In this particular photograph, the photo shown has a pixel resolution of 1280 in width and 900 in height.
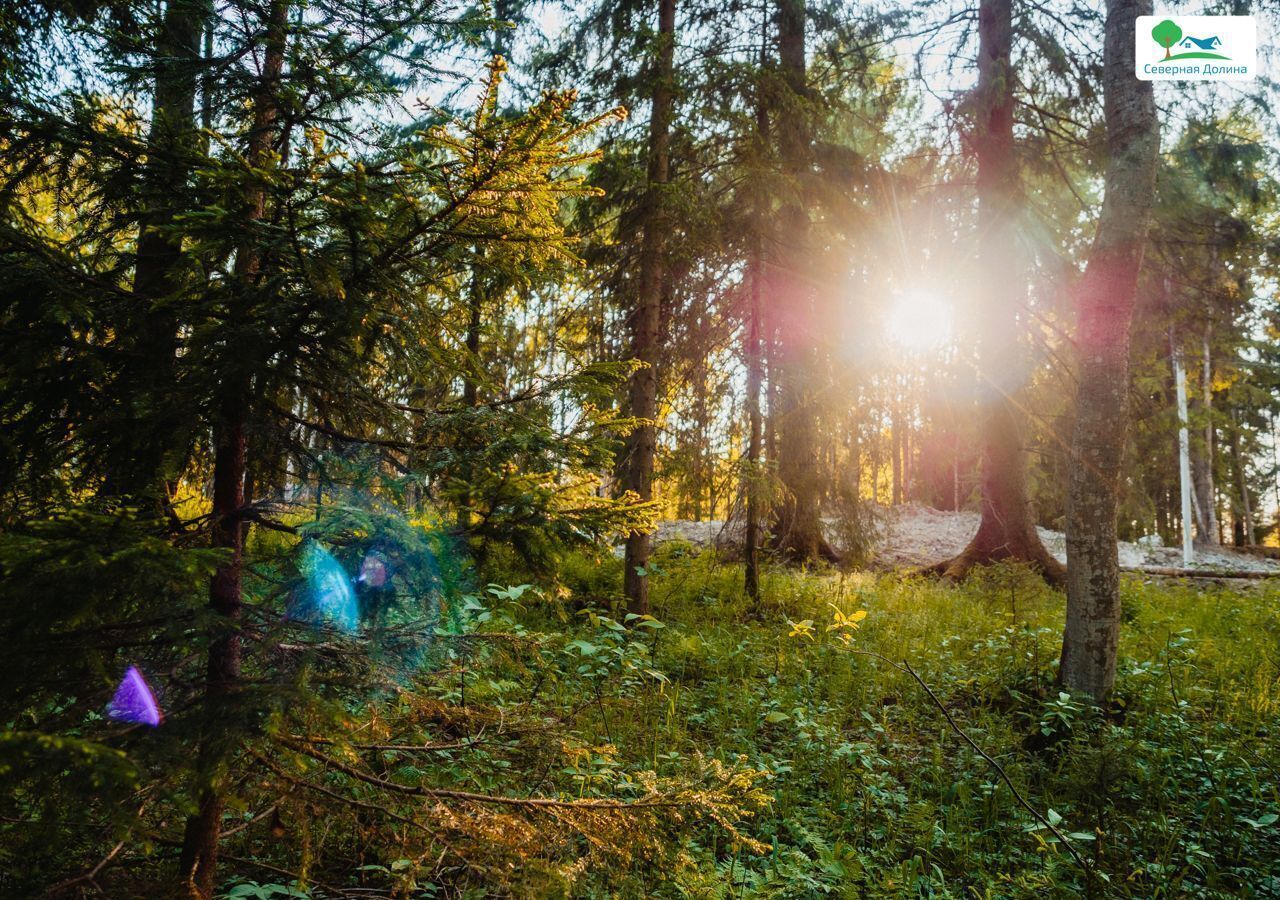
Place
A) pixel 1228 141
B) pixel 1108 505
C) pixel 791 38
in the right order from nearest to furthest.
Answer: pixel 1108 505, pixel 1228 141, pixel 791 38

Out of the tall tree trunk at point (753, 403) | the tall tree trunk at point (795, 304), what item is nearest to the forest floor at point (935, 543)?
the tall tree trunk at point (753, 403)

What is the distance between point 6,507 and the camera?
2.43m

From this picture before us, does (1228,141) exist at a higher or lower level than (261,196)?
higher

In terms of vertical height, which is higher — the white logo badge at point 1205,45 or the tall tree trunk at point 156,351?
the white logo badge at point 1205,45

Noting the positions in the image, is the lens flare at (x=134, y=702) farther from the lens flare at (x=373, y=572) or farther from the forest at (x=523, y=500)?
the lens flare at (x=373, y=572)

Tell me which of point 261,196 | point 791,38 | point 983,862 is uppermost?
point 791,38

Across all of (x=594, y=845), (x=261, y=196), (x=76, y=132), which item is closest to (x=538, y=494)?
(x=594, y=845)

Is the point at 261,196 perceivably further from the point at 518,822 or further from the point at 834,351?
the point at 834,351

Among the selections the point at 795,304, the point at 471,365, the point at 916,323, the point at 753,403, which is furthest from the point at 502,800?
the point at 916,323

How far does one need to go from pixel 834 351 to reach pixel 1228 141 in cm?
634

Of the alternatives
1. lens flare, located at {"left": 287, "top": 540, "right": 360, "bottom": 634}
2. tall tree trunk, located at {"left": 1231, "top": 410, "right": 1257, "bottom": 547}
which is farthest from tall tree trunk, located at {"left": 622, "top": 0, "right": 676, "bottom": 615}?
tall tree trunk, located at {"left": 1231, "top": 410, "right": 1257, "bottom": 547}

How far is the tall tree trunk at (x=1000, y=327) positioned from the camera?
9.87 m

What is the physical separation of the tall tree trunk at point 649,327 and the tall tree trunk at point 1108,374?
4.12 meters

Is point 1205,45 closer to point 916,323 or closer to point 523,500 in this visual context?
point 916,323
